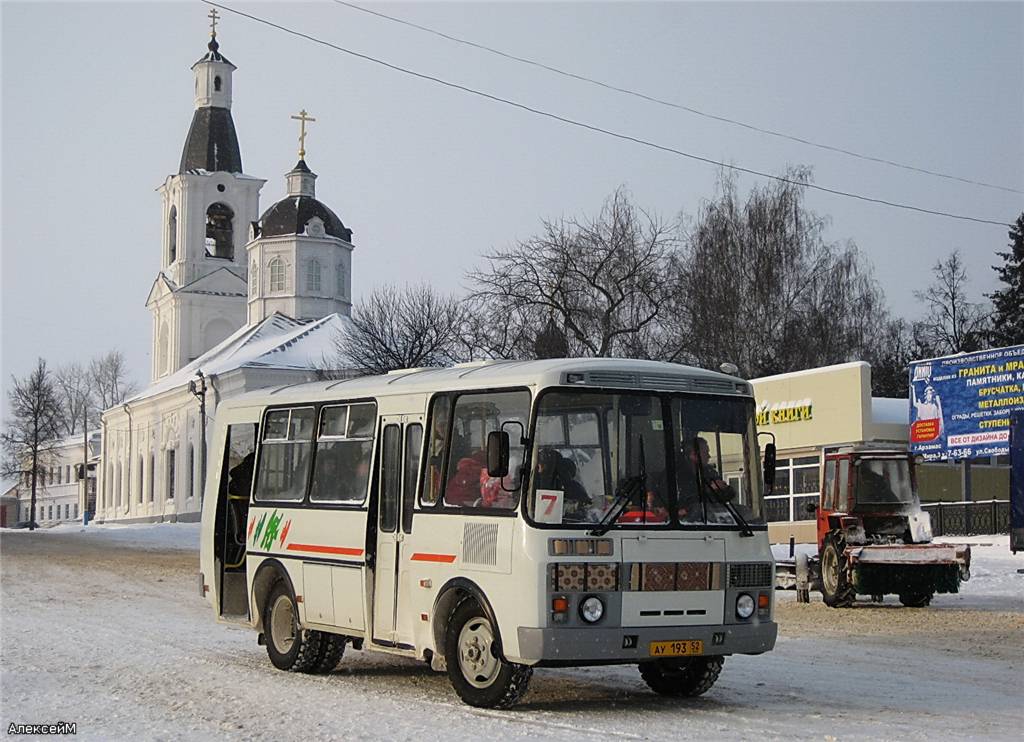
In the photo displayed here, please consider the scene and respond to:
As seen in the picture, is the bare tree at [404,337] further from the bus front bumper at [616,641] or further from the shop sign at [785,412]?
the bus front bumper at [616,641]

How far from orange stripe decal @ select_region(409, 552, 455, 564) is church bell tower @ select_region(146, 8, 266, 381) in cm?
7677

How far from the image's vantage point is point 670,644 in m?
11.1

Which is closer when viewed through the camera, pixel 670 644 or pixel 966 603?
pixel 670 644

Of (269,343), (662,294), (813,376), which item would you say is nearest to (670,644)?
(813,376)

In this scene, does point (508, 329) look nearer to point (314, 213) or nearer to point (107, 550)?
point (107, 550)

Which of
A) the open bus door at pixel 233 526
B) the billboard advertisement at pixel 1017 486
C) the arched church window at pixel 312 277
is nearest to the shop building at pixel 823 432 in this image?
the billboard advertisement at pixel 1017 486

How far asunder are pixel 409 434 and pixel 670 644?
305 centimetres

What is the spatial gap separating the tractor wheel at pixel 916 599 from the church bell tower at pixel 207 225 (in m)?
68.7

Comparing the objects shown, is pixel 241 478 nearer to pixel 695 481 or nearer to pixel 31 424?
pixel 695 481

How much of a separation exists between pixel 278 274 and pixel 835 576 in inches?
2492

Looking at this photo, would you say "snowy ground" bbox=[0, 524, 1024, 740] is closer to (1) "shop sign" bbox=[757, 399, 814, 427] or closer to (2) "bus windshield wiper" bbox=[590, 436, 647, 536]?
(2) "bus windshield wiper" bbox=[590, 436, 647, 536]

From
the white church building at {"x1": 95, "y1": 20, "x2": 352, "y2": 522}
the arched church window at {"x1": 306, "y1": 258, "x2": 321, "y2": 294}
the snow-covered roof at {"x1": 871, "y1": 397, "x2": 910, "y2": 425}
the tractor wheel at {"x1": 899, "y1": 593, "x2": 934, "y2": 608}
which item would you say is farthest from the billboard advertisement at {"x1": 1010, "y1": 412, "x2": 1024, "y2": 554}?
the arched church window at {"x1": 306, "y1": 258, "x2": 321, "y2": 294}

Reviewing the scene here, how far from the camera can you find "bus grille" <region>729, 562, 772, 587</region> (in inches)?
453

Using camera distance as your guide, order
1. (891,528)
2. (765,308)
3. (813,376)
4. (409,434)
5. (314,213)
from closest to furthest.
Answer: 1. (409,434)
2. (891,528)
3. (813,376)
4. (765,308)
5. (314,213)
